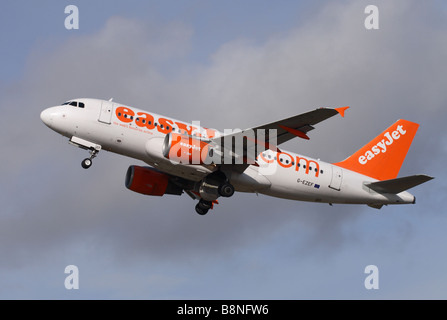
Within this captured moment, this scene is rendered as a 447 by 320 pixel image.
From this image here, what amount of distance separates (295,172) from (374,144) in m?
7.59

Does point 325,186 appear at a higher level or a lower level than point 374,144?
lower

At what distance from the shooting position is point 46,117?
1793 inches

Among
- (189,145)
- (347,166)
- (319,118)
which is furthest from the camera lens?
(347,166)

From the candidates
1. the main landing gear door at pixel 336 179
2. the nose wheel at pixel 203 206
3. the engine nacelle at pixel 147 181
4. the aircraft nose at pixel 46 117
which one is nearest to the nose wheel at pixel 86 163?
the aircraft nose at pixel 46 117

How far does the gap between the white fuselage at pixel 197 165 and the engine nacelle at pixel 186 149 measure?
643mm

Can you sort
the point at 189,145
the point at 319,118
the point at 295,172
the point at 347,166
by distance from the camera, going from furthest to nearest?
1. the point at 347,166
2. the point at 295,172
3. the point at 189,145
4. the point at 319,118

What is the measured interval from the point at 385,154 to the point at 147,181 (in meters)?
15.7

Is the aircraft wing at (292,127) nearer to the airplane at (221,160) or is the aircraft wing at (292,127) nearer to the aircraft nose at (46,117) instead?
the airplane at (221,160)

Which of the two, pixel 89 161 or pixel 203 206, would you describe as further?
pixel 203 206

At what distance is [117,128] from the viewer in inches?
1769

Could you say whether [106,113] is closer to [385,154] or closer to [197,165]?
[197,165]

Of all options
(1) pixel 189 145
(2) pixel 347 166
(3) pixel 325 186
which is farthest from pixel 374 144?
(1) pixel 189 145

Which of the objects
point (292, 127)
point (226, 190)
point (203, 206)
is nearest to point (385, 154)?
point (292, 127)

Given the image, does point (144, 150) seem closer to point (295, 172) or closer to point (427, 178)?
point (295, 172)
